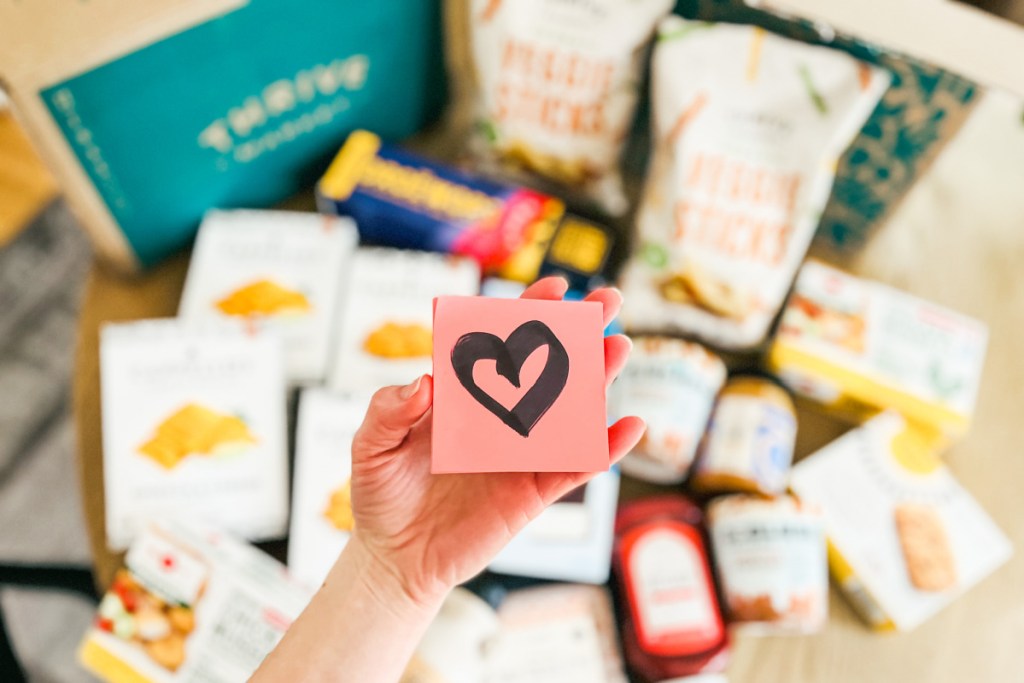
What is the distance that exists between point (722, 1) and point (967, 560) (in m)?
0.80

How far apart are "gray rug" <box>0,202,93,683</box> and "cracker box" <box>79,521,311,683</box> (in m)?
0.62

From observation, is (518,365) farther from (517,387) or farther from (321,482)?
(321,482)

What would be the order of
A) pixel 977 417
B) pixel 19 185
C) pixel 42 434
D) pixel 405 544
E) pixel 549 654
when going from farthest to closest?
pixel 19 185
pixel 42 434
pixel 977 417
pixel 549 654
pixel 405 544

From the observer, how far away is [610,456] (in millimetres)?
649

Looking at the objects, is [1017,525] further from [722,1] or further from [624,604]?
[722,1]

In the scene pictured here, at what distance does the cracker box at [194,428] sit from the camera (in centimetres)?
85

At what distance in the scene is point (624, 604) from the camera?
0.83 metres

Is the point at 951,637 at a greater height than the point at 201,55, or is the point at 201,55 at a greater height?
the point at 201,55

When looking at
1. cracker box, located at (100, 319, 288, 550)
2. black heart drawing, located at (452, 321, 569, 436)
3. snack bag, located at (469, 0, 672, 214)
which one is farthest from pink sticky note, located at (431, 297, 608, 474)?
snack bag, located at (469, 0, 672, 214)

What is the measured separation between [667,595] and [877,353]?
0.44 m

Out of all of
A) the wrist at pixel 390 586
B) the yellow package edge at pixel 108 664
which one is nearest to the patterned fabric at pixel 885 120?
the wrist at pixel 390 586

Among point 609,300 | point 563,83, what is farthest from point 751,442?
point 563,83

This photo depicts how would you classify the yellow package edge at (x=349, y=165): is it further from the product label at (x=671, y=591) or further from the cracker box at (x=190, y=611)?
the product label at (x=671, y=591)

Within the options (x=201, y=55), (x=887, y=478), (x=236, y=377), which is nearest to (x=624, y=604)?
(x=887, y=478)
